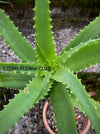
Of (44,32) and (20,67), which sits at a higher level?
(44,32)

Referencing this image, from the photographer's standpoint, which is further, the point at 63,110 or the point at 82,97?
the point at 63,110

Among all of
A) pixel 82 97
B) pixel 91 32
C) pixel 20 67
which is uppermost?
pixel 91 32

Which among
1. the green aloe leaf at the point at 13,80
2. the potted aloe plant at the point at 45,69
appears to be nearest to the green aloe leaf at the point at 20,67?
the potted aloe plant at the point at 45,69

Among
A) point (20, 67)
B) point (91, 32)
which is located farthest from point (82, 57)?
point (20, 67)

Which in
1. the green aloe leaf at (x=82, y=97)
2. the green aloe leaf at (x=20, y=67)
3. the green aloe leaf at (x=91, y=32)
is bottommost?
the green aloe leaf at (x=82, y=97)

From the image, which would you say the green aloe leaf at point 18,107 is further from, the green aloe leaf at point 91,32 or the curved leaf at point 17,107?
the green aloe leaf at point 91,32

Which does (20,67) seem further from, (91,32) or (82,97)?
(91,32)

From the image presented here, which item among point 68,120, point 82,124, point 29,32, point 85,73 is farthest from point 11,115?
point 29,32
